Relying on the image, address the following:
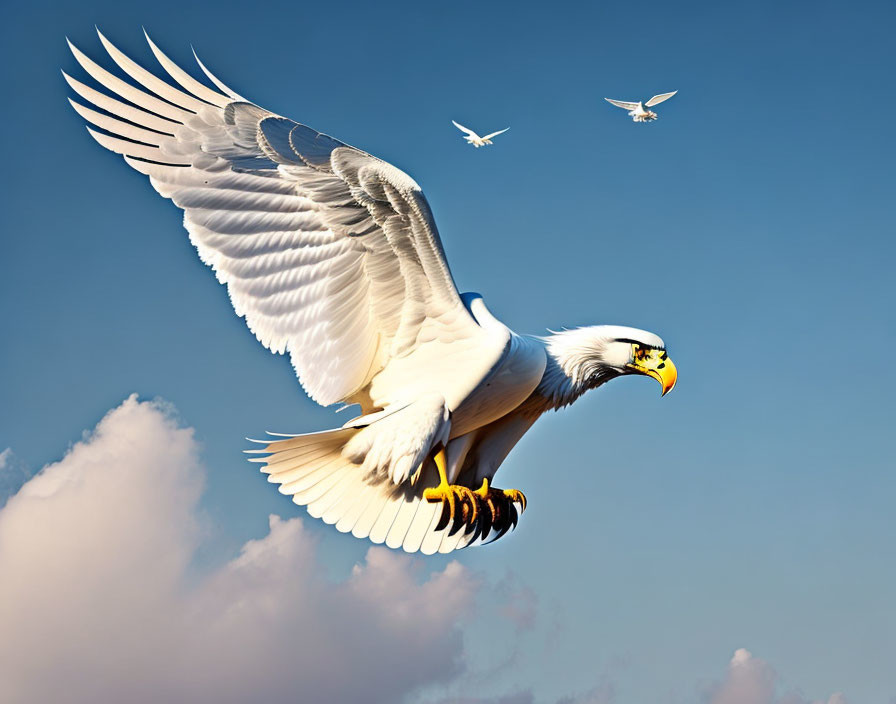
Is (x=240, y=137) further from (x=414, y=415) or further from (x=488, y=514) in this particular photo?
(x=488, y=514)

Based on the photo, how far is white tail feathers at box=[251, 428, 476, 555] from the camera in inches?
361

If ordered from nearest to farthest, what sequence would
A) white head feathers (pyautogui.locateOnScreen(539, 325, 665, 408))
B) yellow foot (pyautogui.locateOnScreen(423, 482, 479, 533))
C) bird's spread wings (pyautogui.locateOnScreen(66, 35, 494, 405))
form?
bird's spread wings (pyautogui.locateOnScreen(66, 35, 494, 405)), yellow foot (pyautogui.locateOnScreen(423, 482, 479, 533)), white head feathers (pyautogui.locateOnScreen(539, 325, 665, 408))

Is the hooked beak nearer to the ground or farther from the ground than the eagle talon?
farther from the ground

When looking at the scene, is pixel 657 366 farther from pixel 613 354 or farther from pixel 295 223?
pixel 295 223

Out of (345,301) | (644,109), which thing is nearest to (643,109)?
(644,109)

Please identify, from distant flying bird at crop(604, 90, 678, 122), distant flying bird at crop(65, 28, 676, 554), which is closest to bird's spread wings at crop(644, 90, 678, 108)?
distant flying bird at crop(604, 90, 678, 122)

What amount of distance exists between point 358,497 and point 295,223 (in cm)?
202

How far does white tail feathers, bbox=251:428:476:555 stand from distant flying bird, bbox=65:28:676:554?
0.01 m

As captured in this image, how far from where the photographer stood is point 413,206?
845cm

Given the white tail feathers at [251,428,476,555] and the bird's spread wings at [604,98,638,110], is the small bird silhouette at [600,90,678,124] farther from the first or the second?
the white tail feathers at [251,428,476,555]

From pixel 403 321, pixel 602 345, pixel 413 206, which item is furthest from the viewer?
pixel 602 345

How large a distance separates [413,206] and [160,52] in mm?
2037

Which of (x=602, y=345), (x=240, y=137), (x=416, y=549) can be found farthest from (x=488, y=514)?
(x=240, y=137)

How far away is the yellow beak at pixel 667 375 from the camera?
9.56m
